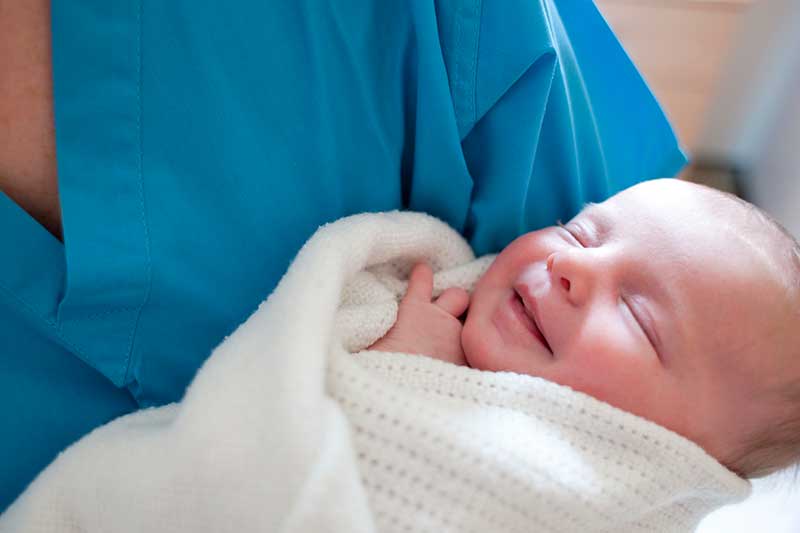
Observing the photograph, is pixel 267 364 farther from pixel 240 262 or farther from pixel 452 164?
pixel 452 164

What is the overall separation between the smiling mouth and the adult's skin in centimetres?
46

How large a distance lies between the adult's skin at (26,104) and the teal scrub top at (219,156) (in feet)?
0.07

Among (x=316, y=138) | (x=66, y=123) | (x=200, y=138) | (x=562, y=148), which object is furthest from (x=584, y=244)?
(x=66, y=123)

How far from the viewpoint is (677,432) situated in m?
0.74

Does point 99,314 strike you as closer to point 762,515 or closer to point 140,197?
point 140,197

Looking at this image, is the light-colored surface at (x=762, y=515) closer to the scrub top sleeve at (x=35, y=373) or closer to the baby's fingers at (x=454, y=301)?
the baby's fingers at (x=454, y=301)

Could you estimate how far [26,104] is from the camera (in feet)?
1.99

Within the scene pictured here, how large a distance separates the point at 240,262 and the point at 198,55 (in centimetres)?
19

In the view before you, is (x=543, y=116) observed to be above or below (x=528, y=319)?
above

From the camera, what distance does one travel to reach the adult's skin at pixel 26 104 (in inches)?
23.4

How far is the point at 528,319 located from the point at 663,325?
0.13 m

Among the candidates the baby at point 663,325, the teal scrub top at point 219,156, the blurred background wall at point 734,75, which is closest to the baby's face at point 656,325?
the baby at point 663,325

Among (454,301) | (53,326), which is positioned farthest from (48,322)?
(454,301)

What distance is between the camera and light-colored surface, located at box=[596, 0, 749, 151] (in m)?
1.60
